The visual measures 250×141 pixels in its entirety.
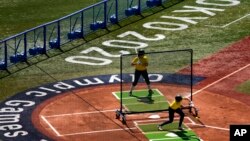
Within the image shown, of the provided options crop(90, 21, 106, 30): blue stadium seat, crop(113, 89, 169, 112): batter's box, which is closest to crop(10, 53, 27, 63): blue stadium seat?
crop(90, 21, 106, 30): blue stadium seat

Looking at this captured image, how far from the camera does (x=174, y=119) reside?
3167 centimetres

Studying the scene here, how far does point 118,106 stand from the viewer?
33344mm

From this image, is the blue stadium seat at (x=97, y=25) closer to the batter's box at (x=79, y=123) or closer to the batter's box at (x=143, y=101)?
the batter's box at (x=143, y=101)

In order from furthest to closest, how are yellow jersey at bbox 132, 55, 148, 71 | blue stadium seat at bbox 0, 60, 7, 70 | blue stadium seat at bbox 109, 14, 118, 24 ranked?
blue stadium seat at bbox 109, 14, 118, 24
blue stadium seat at bbox 0, 60, 7, 70
yellow jersey at bbox 132, 55, 148, 71

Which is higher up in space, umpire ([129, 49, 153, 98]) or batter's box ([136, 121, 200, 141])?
umpire ([129, 49, 153, 98])

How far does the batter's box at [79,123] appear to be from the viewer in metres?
30.8

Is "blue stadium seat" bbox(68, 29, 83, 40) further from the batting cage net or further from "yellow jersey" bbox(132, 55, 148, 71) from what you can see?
"yellow jersey" bbox(132, 55, 148, 71)

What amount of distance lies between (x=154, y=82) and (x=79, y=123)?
5859mm

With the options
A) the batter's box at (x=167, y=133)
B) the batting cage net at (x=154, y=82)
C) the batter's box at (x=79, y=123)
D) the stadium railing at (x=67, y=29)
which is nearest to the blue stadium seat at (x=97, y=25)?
the stadium railing at (x=67, y=29)

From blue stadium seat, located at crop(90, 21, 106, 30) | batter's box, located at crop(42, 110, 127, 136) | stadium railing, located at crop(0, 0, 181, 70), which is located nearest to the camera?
batter's box, located at crop(42, 110, 127, 136)

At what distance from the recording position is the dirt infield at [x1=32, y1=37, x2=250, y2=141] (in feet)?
100

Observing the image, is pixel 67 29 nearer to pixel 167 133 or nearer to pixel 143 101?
pixel 143 101

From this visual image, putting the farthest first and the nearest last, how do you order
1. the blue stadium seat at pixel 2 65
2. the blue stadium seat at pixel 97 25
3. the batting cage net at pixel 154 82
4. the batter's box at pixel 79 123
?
1. the blue stadium seat at pixel 97 25
2. the blue stadium seat at pixel 2 65
3. the batting cage net at pixel 154 82
4. the batter's box at pixel 79 123

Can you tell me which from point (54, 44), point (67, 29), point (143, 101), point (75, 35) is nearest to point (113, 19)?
point (67, 29)
